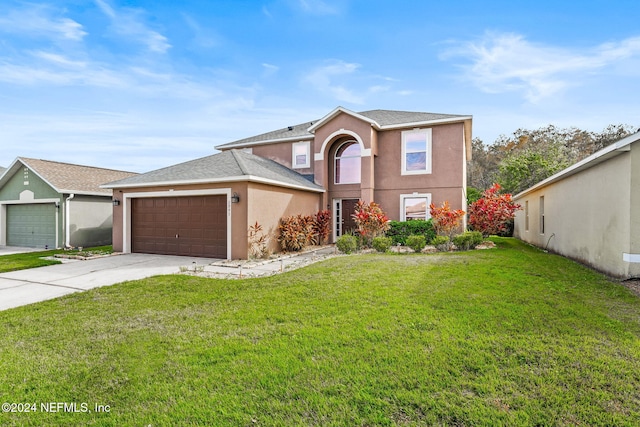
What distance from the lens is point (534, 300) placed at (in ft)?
17.8

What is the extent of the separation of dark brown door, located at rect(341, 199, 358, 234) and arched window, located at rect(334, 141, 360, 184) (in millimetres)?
981

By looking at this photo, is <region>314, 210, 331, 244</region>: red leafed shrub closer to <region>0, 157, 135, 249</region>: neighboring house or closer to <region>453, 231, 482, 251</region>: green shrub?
<region>453, 231, 482, 251</region>: green shrub

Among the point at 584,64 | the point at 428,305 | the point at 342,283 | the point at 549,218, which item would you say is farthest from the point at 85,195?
the point at 584,64

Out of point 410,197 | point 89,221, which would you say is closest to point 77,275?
point 89,221

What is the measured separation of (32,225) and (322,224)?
14844 mm

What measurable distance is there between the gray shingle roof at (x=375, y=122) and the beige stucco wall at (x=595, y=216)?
522 centimetres

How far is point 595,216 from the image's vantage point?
343 inches

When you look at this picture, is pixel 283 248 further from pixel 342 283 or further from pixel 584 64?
pixel 584 64

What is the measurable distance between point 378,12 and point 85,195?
15804 mm

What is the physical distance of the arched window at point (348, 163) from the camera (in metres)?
15.5

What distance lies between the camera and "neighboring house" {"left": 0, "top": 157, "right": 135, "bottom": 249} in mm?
15180

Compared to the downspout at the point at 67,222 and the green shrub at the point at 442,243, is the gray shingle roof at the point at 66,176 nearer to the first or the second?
the downspout at the point at 67,222

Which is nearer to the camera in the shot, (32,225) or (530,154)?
(32,225)

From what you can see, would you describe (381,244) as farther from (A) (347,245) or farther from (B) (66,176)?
(B) (66,176)
